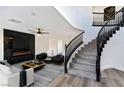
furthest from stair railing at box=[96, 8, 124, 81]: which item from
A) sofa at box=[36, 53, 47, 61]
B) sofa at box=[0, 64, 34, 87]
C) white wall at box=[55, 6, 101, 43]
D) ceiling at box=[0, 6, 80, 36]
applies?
sofa at box=[0, 64, 34, 87]

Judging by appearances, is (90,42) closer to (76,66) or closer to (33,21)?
(76,66)

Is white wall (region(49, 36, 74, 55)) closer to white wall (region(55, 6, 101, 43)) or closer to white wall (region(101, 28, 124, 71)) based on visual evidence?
white wall (region(55, 6, 101, 43))

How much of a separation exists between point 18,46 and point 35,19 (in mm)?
459

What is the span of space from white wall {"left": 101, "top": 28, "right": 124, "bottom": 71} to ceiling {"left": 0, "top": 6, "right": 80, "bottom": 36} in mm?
660

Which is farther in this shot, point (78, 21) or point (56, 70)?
point (78, 21)

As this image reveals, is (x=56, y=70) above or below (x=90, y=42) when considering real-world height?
below

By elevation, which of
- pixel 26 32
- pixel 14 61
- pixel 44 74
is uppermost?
pixel 26 32

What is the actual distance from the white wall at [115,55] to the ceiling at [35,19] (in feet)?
2.17

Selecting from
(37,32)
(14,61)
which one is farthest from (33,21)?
(14,61)

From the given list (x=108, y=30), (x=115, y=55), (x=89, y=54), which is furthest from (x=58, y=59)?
(x=108, y=30)

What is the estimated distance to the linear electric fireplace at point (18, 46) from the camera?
154cm
